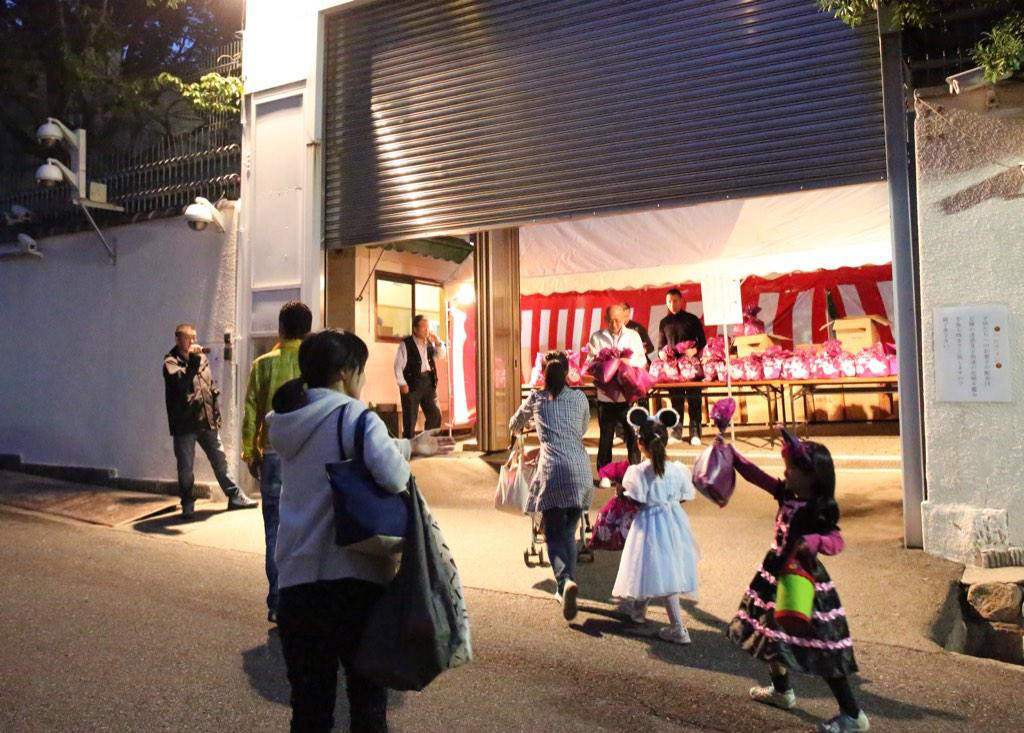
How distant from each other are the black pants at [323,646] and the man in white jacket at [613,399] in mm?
6056

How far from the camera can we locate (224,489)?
9.86 meters

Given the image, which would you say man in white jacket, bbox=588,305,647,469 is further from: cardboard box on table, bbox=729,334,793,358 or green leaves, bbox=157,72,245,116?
green leaves, bbox=157,72,245,116

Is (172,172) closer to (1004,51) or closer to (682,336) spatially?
(682,336)

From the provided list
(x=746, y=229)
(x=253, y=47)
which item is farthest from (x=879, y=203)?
(x=253, y=47)

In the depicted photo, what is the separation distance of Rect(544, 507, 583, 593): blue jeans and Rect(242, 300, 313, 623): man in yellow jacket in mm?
1894

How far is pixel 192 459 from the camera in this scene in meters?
9.50

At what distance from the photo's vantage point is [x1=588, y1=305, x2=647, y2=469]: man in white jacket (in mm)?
8727

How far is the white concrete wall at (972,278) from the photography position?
6367 mm

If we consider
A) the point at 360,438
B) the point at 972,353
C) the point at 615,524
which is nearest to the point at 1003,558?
the point at 972,353

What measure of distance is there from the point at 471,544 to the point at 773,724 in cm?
423

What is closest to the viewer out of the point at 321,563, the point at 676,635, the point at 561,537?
the point at 321,563

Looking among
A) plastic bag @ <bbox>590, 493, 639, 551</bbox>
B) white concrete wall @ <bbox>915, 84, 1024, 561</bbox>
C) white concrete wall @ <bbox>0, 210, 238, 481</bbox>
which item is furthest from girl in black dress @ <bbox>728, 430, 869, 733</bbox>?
white concrete wall @ <bbox>0, 210, 238, 481</bbox>

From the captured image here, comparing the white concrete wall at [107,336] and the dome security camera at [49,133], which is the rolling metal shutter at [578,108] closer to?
the white concrete wall at [107,336]

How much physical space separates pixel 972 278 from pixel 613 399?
141 inches
